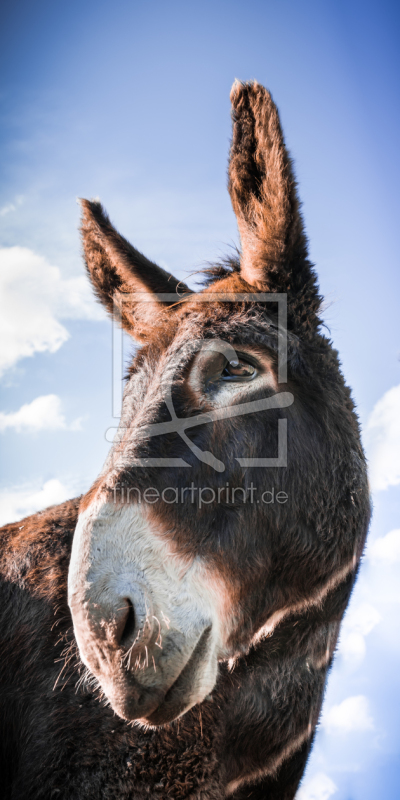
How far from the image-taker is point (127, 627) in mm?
1597

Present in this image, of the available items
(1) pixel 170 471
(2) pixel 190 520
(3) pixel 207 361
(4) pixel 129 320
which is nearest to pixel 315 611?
(2) pixel 190 520

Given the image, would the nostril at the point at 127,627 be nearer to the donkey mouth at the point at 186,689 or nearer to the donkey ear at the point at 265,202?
the donkey mouth at the point at 186,689

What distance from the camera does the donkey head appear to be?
1611mm

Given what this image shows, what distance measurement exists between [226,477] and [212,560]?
1.11 feet

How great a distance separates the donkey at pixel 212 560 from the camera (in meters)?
1.65

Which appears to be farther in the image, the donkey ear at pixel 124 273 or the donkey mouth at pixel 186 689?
the donkey ear at pixel 124 273

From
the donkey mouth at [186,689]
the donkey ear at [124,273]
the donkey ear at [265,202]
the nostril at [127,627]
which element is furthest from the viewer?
the donkey ear at [124,273]

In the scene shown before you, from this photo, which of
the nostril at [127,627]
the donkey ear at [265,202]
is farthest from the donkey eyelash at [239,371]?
the nostril at [127,627]

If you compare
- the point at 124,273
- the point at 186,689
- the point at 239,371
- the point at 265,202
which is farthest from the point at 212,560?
the point at 124,273

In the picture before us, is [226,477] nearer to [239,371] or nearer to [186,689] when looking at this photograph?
Result: [239,371]

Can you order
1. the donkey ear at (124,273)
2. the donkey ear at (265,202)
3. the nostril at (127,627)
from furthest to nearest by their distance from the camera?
the donkey ear at (124,273)
the donkey ear at (265,202)
the nostril at (127,627)

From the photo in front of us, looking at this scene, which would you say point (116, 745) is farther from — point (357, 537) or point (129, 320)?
point (129, 320)

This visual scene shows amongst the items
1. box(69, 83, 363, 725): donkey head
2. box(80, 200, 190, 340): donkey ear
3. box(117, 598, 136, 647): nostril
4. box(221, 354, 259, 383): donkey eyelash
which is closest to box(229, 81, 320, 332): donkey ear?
box(69, 83, 363, 725): donkey head

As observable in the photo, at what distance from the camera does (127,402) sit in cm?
224
